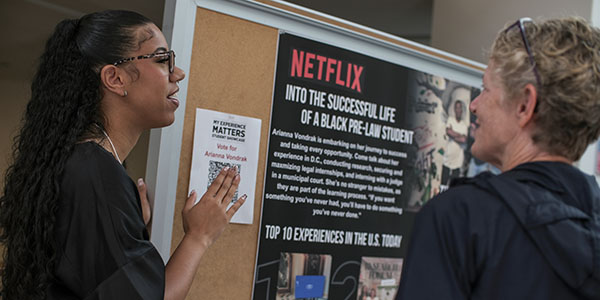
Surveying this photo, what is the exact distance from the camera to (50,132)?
4.96ft

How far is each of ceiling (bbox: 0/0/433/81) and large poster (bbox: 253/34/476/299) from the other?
3.10 meters

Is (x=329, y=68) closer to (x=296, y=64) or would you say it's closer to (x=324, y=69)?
(x=324, y=69)

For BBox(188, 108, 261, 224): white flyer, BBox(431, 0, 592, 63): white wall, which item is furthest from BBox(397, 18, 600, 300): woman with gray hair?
BBox(431, 0, 592, 63): white wall

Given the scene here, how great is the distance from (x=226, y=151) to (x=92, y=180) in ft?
1.94

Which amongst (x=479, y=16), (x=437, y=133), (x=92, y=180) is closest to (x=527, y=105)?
(x=92, y=180)

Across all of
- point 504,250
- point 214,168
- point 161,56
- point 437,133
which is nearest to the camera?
point 504,250

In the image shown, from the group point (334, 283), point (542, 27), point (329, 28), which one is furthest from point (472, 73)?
point (542, 27)

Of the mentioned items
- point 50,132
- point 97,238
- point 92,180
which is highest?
point 50,132

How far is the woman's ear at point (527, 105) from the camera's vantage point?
1.02 metres

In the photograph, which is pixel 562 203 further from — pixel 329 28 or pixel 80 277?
pixel 329 28

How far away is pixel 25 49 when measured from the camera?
22.0 ft

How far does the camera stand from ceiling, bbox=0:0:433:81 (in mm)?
5520

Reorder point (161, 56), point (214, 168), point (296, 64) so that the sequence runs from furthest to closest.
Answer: point (296, 64)
point (214, 168)
point (161, 56)

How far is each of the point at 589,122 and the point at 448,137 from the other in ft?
5.05
